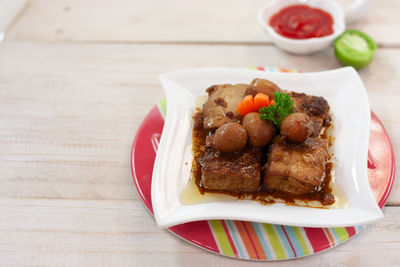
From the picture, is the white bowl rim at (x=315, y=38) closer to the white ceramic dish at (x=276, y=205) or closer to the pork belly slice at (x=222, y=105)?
the white ceramic dish at (x=276, y=205)

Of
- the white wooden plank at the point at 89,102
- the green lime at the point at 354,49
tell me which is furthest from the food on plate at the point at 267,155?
the green lime at the point at 354,49

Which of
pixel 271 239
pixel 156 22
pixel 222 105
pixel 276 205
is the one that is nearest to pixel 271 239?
pixel 271 239

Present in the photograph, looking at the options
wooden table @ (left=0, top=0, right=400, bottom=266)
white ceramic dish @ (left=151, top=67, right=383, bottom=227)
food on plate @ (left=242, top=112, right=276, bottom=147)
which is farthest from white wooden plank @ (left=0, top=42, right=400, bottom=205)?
food on plate @ (left=242, top=112, right=276, bottom=147)

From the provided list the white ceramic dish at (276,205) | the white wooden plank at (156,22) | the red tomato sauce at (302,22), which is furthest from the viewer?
the white wooden plank at (156,22)

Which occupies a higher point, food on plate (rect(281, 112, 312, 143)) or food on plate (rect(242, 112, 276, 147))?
food on plate (rect(281, 112, 312, 143))

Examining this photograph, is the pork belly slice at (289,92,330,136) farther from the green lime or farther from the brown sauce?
the green lime

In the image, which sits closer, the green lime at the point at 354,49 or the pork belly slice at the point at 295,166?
the pork belly slice at the point at 295,166
